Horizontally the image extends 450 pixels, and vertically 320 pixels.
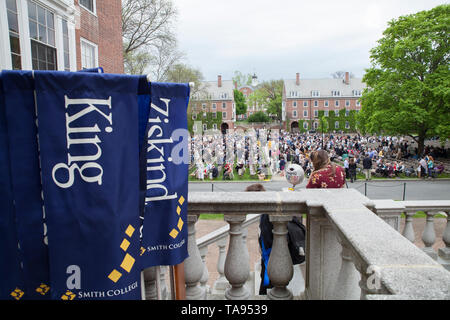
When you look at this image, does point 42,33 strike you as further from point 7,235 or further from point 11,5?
point 7,235

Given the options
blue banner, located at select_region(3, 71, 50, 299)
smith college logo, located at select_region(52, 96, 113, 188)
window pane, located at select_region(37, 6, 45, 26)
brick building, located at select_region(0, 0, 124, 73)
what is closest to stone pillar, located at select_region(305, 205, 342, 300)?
smith college logo, located at select_region(52, 96, 113, 188)

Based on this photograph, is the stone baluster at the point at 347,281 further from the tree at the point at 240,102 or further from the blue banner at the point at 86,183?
the tree at the point at 240,102

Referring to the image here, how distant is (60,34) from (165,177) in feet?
30.0

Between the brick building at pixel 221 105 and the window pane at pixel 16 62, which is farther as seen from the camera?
the brick building at pixel 221 105

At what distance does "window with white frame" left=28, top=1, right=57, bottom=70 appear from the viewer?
25.3ft

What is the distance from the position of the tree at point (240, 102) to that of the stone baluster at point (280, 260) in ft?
320

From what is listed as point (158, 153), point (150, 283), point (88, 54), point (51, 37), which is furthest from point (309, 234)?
point (88, 54)

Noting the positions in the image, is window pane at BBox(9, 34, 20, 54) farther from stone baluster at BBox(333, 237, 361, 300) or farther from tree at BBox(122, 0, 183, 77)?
tree at BBox(122, 0, 183, 77)

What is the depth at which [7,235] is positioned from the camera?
1507mm

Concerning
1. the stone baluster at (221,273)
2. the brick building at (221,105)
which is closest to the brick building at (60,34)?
the stone baluster at (221,273)

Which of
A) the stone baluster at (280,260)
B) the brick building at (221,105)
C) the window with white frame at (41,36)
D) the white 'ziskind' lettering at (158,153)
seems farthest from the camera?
the brick building at (221,105)

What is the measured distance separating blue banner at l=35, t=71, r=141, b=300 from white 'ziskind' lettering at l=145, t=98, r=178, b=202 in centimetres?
27

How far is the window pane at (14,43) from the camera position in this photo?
6925 mm

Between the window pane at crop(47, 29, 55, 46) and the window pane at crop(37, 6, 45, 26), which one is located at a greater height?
the window pane at crop(37, 6, 45, 26)
